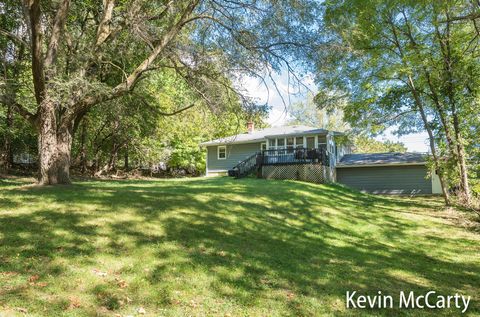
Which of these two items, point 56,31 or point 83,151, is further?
A: point 83,151

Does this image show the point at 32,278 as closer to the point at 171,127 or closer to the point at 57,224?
the point at 57,224

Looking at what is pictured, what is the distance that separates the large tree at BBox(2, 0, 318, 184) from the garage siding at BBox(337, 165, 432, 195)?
17245mm

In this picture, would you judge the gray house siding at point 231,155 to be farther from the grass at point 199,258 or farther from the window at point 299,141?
the grass at point 199,258

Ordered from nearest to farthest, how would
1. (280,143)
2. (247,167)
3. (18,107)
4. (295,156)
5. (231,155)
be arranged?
(18,107) < (295,156) < (247,167) < (280,143) < (231,155)

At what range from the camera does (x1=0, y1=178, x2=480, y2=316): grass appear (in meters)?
4.26

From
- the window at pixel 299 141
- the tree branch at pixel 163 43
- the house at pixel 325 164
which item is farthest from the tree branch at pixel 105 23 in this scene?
the window at pixel 299 141

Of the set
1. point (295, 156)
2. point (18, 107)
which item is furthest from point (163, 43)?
point (295, 156)

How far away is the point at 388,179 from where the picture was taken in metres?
25.0

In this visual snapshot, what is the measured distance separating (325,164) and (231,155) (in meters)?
10.2

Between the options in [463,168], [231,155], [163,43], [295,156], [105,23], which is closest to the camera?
[163,43]

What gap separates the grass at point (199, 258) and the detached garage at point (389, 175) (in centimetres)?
1432

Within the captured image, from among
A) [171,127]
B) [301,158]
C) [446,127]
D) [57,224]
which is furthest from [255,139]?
[57,224]

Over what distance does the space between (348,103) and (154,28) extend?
34.9 ft

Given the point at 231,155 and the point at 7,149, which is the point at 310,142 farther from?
the point at 7,149
